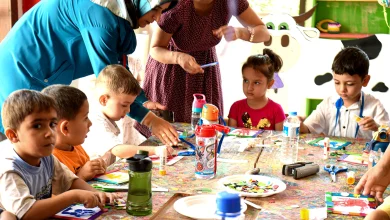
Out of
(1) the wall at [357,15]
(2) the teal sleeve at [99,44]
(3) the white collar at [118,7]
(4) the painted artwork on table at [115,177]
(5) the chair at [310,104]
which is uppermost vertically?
(1) the wall at [357,15]

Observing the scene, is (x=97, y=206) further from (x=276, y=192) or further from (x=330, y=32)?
(x=330, y=32)

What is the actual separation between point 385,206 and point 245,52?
3964 mm

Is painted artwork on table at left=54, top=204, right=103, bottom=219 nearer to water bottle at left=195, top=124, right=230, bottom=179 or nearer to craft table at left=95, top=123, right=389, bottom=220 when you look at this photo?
craft table at left=95, top=123, right=389, bottom=220

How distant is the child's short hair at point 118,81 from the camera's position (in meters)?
2.39

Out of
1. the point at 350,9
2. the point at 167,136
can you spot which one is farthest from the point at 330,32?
the point at 167,136

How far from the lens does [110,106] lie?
2.53 m

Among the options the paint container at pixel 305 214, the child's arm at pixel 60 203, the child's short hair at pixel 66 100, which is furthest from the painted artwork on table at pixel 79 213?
the paint container at pixel 305 214

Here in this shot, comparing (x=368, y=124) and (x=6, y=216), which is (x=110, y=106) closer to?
(x=6, y=216)

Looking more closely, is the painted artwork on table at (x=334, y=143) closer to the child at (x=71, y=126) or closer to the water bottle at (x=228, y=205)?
the child at (x=71, y=126)

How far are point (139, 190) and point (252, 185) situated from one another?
497 mm

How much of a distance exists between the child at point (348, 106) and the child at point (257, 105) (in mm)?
223

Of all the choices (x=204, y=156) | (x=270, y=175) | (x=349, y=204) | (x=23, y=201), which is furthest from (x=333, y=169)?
(x=23, y=201)

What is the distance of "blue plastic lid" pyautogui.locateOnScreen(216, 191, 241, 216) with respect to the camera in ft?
3.95

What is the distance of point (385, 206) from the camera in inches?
61.3
